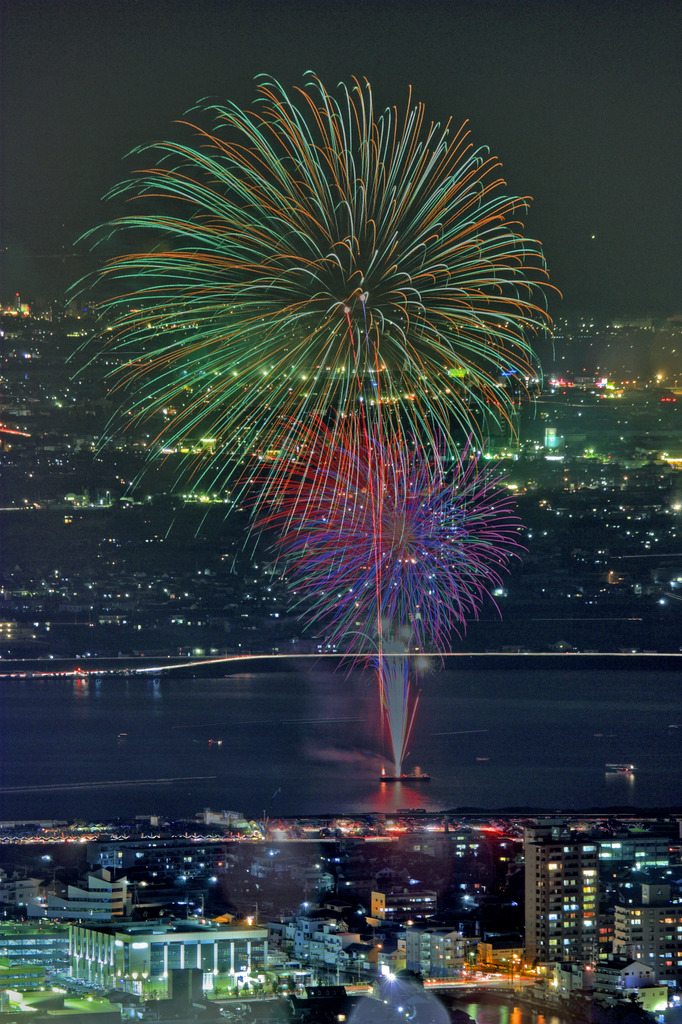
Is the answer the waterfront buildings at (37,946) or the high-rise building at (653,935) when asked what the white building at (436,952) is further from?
the waterfront buildings at (37,946)

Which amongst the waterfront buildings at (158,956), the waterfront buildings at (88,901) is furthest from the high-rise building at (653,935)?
the waterfront buildings at (88,901)

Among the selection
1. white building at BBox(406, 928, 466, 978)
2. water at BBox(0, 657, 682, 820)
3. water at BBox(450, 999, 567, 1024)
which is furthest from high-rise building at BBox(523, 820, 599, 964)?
water at BBox(0, 657, 682, 820)

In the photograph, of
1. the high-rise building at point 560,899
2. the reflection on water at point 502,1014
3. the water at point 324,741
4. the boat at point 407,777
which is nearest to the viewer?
the reflection on water at point 502,1014

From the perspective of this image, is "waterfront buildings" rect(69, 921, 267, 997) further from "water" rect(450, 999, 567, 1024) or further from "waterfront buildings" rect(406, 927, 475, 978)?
"water" rect(450, 999, 567, 1024)

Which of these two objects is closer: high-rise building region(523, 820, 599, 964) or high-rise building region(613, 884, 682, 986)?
high-rise building region(613, 884, 682, 986)

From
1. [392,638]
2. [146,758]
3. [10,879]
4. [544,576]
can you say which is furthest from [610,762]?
[10,879]

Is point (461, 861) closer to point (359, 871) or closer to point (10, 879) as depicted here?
point (359, 871)
